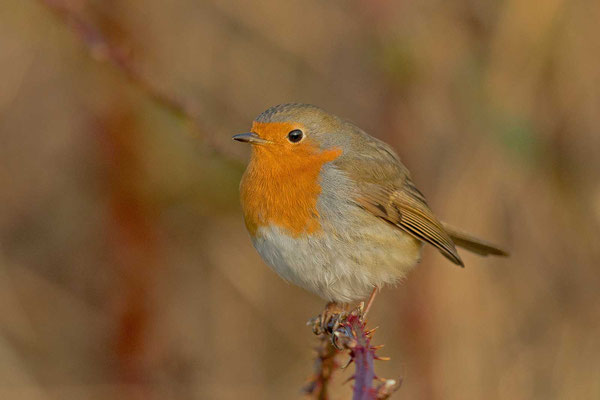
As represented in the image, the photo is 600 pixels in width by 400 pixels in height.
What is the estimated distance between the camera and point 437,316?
467 centimetres

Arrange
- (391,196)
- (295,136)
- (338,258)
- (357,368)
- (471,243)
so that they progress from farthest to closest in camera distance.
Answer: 1. (471,243)
2. (391,196)
3. (295,136)
4. (338,258)
5. (357,368)

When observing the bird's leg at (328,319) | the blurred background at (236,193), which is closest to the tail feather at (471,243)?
the blurred background at (236,193)

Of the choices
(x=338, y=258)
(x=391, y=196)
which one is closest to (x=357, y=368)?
(x=338, y=258)

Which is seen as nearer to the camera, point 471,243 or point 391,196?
point 391,196

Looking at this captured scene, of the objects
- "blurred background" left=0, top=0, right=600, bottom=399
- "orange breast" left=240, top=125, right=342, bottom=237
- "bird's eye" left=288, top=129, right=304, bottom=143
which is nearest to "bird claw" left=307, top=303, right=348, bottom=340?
"orange breast" left=240, top=125, right=342, bottom=237

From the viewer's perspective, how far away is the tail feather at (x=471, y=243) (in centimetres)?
392

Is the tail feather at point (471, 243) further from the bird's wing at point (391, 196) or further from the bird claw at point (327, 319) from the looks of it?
the bird claw at point (327, 319)

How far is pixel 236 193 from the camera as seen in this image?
4180 mm

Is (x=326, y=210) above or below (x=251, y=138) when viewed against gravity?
below

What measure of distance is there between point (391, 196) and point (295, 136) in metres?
0.56

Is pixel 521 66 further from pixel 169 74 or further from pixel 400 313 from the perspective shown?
pixel 169 74

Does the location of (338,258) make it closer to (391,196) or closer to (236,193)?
(391,196)

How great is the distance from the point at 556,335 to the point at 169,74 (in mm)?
2971

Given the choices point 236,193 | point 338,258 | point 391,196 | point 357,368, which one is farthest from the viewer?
point 236,193
